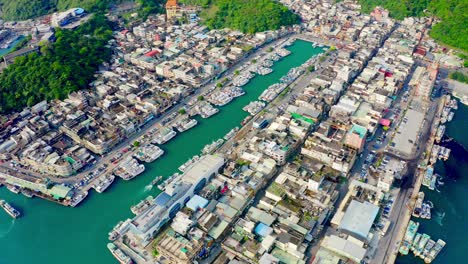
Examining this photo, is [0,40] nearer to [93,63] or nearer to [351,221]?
[93,63]

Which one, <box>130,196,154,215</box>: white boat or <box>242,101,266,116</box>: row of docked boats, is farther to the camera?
<box>242,101,266,116</box>: row of docked boats

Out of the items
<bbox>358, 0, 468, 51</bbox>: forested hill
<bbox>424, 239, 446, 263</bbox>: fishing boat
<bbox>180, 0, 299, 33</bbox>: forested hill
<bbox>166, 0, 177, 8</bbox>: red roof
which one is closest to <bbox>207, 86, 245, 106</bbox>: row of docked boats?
<bbox>180, 0, 299, 33</bbox>: forested hill

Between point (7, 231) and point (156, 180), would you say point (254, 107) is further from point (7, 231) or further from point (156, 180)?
point (7, 231)

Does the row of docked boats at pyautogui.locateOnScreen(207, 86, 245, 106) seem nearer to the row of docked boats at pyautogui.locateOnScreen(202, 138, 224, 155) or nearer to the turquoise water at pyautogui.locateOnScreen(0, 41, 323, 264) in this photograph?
the row of docked boats at pyautogui.locateOnScreen(202, 138, 224, 155)

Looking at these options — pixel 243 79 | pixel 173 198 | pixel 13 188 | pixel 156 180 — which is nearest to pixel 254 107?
pixel 243 79

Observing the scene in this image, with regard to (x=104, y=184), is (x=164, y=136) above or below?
above

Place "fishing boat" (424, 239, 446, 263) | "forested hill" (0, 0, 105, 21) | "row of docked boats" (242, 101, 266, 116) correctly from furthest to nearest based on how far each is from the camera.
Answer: "forested hill" (0, 0, 105, 21), "row of docked boats" (242, 101, 266, 116), "fishing boat" (424, 239, 446, 263)

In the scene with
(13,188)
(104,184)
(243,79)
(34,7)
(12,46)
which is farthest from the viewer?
(34,7)
